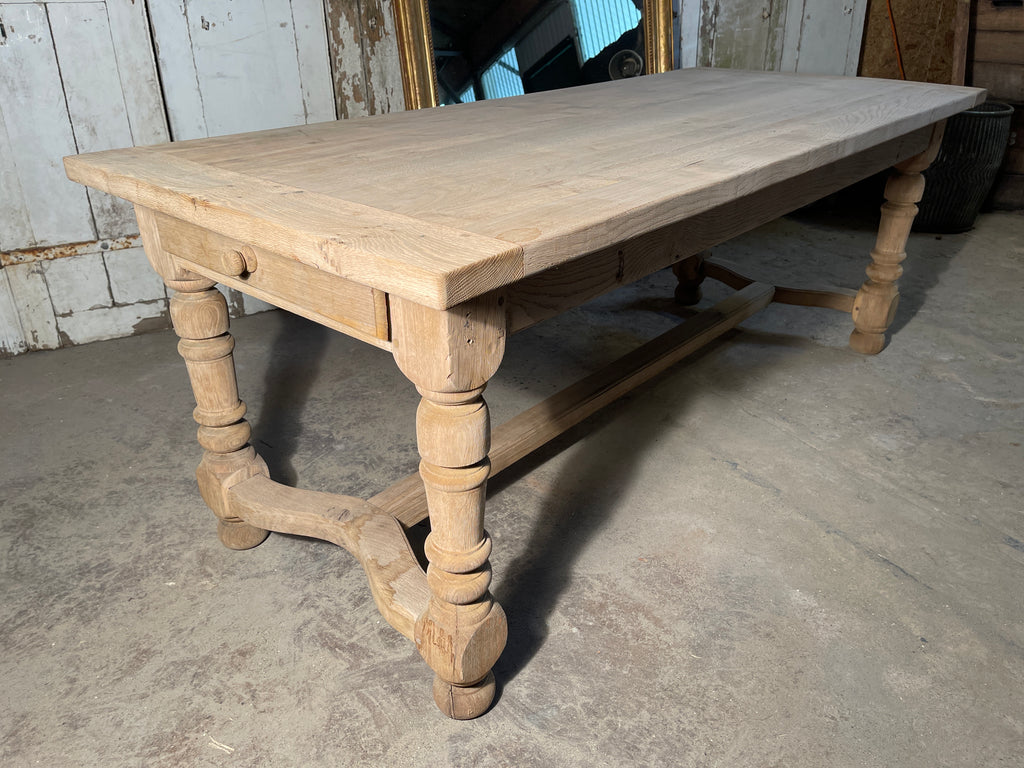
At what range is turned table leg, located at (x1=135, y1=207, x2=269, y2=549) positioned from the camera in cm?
166

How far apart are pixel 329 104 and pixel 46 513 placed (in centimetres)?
198

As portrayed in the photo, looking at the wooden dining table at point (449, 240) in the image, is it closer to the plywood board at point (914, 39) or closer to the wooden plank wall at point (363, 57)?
the wooden plank wall at point (363, 57)

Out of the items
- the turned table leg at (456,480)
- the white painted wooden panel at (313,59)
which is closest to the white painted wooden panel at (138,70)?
the white painted wooden panel at (313,59)

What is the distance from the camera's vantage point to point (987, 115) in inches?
166

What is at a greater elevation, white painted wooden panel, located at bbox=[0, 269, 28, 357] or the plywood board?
the plywood board

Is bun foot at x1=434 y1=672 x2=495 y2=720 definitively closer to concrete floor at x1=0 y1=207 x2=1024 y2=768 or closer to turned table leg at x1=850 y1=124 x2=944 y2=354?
concrete floor at x1=0 y1=207 x2=1024 y2=768

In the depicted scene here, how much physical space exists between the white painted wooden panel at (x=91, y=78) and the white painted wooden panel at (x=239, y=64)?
0.57 feet

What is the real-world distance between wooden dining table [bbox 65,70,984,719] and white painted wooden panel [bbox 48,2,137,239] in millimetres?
1344

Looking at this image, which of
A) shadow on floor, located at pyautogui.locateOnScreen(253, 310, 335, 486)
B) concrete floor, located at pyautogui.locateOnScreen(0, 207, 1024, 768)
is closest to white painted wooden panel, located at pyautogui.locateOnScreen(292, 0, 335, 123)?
shadow on floor, located at pyautogui.locateOnScreen(253, 310, 335, 486)

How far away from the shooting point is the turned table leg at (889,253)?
2688 mm

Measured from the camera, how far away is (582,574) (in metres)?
1.89

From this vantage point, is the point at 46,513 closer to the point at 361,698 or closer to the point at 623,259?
the point at 361,698

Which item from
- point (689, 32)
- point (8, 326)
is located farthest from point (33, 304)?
point (689, 32)

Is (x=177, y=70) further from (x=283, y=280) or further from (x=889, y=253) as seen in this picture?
(x=889, y=253)
